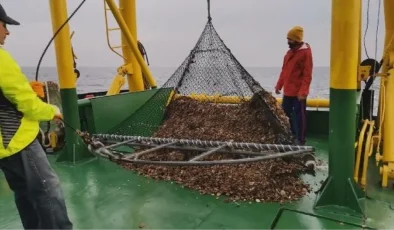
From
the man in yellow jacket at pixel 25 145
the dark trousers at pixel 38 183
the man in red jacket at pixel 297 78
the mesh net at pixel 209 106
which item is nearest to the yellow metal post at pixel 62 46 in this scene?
the mesh net at pixel 209 106

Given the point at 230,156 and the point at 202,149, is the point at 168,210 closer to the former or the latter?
the point at 202,149

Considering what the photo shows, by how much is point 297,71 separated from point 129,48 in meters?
2.85

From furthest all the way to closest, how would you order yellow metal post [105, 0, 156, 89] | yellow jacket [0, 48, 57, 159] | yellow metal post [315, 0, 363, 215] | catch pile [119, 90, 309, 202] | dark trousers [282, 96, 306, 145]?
yellow metal post [105, 0, 156, 89], dark trousers [282, 96, 306, 145], catch pile [119, 90, 309, 202], yellow metal post [315, 0, 363, 215], yellow jacket [0, 48, 57, 159]

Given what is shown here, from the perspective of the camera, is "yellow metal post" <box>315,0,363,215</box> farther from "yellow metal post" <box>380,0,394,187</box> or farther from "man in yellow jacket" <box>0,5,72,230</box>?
"man in yellow jacket" <box>0,5,72,230</box>

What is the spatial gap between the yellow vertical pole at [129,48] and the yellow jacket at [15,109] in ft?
11.3

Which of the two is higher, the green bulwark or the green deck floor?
the green bulwark

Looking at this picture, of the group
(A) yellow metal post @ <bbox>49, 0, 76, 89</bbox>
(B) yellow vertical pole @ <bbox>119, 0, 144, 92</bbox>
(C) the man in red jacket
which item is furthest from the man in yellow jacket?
(B) yellow vertical pole @ <bbox>119, 0, 144, 92</bbox>

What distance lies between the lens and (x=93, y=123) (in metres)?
4.50

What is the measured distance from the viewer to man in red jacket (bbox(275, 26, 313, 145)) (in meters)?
3.62

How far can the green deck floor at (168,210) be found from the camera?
91.0 inches

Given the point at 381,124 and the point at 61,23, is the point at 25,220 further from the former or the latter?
the point at 381,124

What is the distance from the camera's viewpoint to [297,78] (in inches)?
148

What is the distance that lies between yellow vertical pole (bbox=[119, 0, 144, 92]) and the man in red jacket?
252 centimetres

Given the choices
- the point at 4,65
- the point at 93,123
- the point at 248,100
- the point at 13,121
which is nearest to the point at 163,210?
the point at 13,121
